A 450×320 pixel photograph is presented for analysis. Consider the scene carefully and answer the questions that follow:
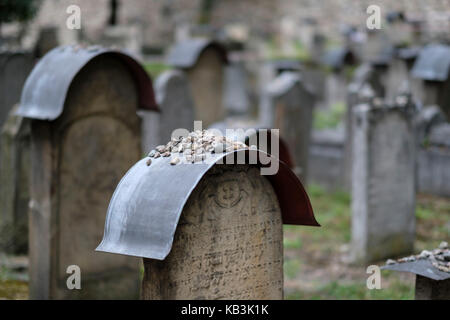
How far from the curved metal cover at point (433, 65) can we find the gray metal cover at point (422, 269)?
26.2ft

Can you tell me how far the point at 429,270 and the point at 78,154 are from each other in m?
3.11

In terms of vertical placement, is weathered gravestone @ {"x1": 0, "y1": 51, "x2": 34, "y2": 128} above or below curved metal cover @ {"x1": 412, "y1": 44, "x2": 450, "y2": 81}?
below

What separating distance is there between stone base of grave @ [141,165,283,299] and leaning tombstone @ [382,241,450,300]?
1.05 m

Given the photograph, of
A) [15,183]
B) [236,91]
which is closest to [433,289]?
[15,183]

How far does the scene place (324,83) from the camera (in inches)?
758

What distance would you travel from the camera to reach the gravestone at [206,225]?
3771 millimetres

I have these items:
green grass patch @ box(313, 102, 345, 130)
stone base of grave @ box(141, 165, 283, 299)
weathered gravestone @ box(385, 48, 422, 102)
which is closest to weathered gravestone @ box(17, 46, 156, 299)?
stone base of grave @ box(141, 165, 283, 299)

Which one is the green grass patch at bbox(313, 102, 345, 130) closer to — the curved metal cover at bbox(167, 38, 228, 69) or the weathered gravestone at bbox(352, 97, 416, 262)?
the curved metal cover at bbox(167, 38, 228, 69)

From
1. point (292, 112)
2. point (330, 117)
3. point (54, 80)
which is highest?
point (330, 117)

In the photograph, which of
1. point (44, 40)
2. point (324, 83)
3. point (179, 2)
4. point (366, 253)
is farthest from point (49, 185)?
point (179, 2)

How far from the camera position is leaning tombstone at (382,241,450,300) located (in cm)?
489

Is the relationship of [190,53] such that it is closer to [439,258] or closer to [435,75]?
[435,75]

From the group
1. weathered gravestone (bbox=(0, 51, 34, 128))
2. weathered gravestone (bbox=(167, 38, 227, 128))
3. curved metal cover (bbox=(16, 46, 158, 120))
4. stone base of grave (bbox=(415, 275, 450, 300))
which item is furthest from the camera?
weathered gravestone (bbox=(167, 38, 227, 128))

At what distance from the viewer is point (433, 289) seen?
5.04 m
